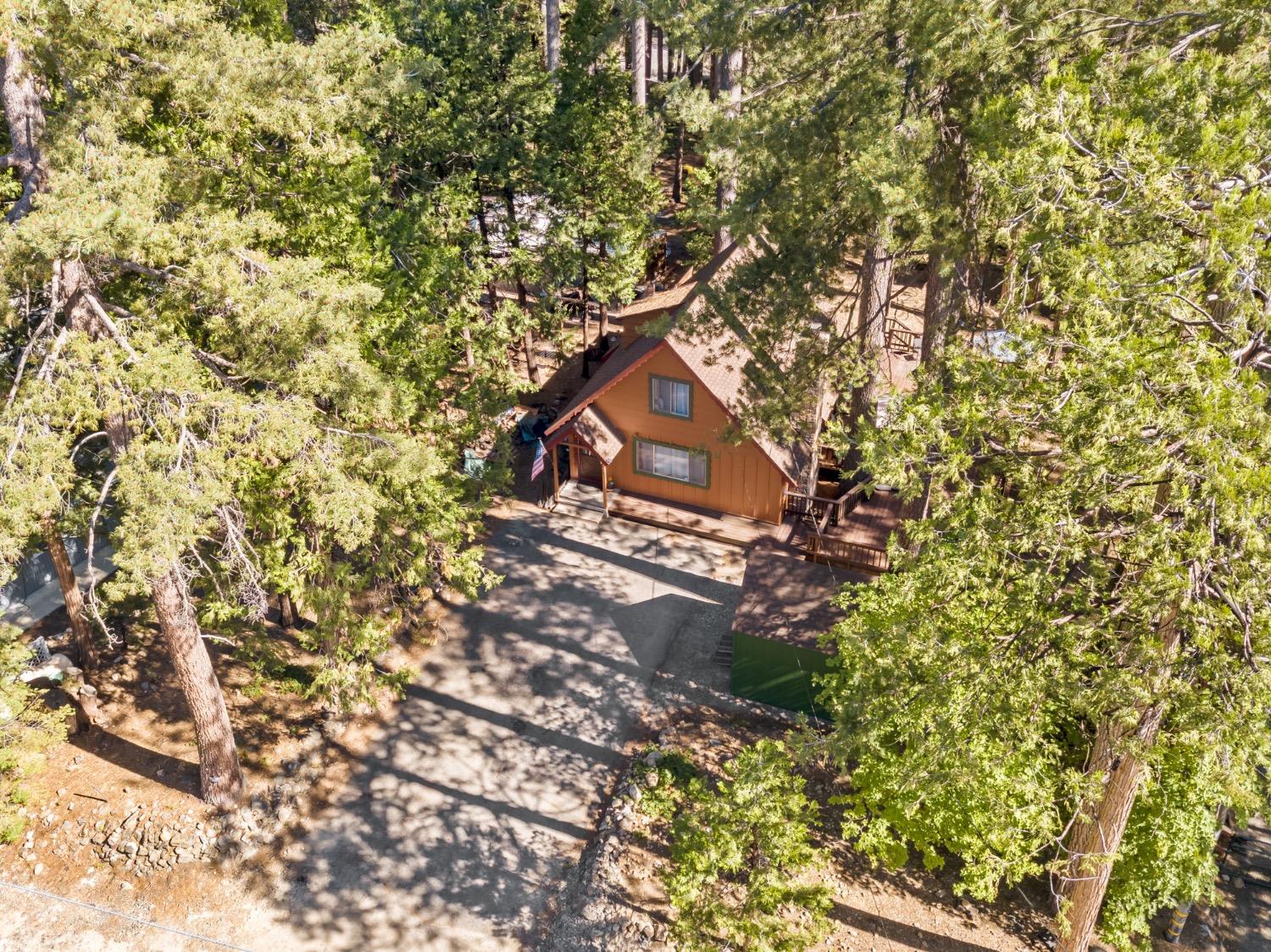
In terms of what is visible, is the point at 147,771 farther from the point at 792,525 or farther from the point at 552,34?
Answer: the point at 552,34

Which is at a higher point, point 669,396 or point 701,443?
point 669,396

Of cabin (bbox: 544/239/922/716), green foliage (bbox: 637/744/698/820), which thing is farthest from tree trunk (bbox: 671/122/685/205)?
green foliage (bbox: 637/744/698/820)

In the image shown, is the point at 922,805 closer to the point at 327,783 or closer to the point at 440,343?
the point at 327,783

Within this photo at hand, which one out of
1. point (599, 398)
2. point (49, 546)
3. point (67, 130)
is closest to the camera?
point (67, 130)

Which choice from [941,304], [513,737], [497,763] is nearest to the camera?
[941,304]

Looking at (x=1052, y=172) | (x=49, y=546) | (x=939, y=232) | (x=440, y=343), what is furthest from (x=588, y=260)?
(x=1052, y=172)

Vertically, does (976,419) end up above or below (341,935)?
above

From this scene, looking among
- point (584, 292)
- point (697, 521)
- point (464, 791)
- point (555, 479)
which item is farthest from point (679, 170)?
point (464, 791)
